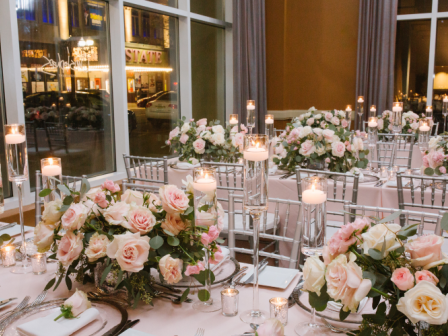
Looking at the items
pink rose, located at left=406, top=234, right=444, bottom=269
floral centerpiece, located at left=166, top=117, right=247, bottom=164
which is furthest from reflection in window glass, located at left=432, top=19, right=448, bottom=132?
pink rose, located at left=406, top=234, right=444, bottom=269

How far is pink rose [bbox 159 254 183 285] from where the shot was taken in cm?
122

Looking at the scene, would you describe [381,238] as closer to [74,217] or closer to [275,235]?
[74,217]

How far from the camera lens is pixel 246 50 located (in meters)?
6.10

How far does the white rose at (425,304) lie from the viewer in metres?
0.81

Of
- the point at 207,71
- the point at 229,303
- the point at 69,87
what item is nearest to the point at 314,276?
the point at 229,303

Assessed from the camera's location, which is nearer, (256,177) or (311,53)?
(256,177)

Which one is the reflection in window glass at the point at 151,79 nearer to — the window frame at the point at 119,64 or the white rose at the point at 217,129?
the window frame at the point at 119,64

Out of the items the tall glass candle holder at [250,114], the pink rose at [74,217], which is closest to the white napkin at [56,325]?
the pink rose at [74,217]

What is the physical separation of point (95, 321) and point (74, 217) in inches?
11.6

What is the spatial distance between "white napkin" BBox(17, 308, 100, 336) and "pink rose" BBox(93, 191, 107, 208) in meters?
0.31

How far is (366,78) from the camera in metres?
6.06

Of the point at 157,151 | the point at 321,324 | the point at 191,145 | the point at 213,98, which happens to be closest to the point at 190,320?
the point at 321,324

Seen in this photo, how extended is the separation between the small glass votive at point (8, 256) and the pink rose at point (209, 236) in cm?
85

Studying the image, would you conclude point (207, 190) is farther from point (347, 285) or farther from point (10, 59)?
point (10, 59)
